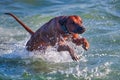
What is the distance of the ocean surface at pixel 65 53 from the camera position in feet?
24.4

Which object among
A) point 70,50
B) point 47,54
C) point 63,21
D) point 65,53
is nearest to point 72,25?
point 63,21

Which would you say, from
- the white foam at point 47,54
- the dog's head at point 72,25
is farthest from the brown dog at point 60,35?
the white foam at point 47,54

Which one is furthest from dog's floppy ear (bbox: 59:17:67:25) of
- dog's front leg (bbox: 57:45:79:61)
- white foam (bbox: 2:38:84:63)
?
white foam (bbox: 2:38:84:63)

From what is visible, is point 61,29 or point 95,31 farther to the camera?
point 95,31

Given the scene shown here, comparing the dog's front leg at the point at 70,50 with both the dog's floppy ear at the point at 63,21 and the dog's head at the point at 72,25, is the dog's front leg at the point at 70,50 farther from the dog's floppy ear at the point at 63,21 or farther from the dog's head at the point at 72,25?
the dog's floppy ear at the point at 63,21

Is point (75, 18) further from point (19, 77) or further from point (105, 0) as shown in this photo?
point (105, 0)

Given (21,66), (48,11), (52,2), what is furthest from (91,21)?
(21,66)

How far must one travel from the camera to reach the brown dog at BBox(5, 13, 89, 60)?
7.27m

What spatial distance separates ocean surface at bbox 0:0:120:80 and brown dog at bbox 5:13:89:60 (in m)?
0.17

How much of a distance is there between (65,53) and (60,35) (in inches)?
18.3

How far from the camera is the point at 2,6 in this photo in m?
13.5

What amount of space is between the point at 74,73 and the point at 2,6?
6631mm

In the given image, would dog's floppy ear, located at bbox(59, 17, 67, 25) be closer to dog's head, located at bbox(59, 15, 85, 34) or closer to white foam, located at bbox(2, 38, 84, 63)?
dog's head, located at bbox(59, 15, 85, 34)

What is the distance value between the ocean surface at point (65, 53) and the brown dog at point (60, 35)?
0.55 ft
